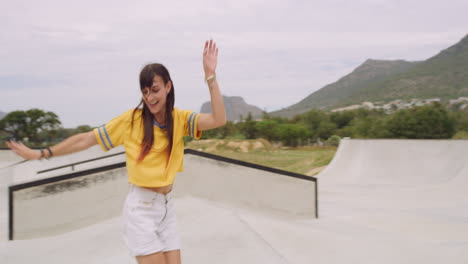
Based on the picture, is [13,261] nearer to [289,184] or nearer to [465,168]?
[289,184]

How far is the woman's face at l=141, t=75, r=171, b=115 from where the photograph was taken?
5.50 feet

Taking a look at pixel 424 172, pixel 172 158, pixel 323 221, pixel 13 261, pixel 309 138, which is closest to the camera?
pixel 172 158

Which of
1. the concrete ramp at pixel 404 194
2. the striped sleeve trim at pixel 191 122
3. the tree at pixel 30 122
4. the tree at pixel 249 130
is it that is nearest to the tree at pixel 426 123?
the tree at pixel 249 130

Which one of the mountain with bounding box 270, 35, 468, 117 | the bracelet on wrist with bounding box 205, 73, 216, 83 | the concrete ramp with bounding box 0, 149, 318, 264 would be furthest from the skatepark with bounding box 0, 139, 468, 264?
the mountain with bounding box 270, 35, 468, 117

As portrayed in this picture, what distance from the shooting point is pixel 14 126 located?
39.9 m

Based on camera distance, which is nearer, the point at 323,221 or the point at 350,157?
the point at 323,221

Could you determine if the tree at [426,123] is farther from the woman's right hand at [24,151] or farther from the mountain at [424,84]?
the woman's right hand at [24,151]

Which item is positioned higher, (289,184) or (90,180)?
(90,180)

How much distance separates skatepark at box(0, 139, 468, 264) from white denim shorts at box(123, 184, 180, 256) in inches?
66.3

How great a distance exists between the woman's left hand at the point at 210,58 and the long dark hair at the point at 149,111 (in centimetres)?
22

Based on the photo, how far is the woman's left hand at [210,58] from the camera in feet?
5.42

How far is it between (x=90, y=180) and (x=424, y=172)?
436 inches

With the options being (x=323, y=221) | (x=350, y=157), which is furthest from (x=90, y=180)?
(x=350, y=157)

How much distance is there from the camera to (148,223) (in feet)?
5.53
